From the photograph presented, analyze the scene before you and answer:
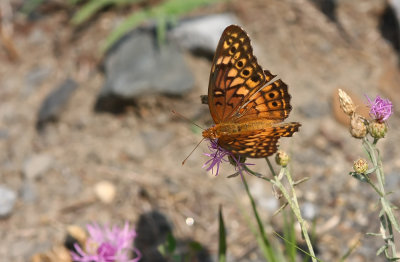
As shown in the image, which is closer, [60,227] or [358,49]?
[60,227]

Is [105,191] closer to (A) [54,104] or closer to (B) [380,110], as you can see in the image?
(A) [54,104]

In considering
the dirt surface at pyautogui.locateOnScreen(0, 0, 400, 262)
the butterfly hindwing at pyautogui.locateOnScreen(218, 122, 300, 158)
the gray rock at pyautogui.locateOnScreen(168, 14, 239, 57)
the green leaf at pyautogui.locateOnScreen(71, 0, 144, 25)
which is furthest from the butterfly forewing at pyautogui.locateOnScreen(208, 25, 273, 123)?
the green leaf at pyautogui.locateOnScreen(71, 0, 144, 25)

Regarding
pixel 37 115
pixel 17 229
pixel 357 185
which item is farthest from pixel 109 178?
pixel 357 185

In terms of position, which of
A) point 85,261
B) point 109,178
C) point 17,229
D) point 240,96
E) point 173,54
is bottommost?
point 17,229

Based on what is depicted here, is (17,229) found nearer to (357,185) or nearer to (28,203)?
(28,203)

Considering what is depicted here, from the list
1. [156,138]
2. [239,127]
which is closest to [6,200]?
[156,138]

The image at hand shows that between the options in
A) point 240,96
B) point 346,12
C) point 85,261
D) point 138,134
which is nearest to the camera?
point 240,96

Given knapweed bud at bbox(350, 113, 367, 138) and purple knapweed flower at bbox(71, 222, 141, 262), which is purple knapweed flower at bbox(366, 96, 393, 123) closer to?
knapweed bud at bbox(350, 113, 367, 138)
